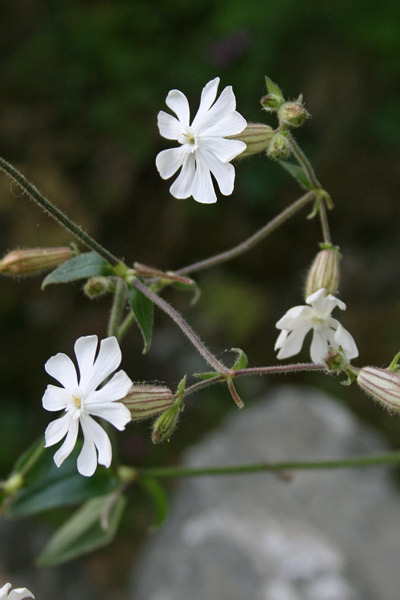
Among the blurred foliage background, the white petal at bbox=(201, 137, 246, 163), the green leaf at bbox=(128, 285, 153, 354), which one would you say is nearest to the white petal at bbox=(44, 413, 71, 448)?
the green leaf at bbox=(128, 285, 153, 354)

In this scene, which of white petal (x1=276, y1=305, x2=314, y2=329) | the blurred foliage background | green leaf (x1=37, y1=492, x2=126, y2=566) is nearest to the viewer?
white petal (x1=276, y1=305, x2=314, y2=329)

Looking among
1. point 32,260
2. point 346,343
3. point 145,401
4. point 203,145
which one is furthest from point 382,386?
point 32,260

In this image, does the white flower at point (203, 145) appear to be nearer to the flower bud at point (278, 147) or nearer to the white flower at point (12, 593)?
the flower bud at point (278, 147)

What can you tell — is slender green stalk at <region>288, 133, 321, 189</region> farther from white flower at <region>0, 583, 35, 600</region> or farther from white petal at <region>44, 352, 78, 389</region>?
white flower at <region>0, 583, 35, 600</region>

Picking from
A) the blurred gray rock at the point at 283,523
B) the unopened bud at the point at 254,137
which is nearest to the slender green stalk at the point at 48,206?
the unopened bud at the point at 254,137

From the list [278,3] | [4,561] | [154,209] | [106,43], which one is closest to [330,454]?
[4,561]
